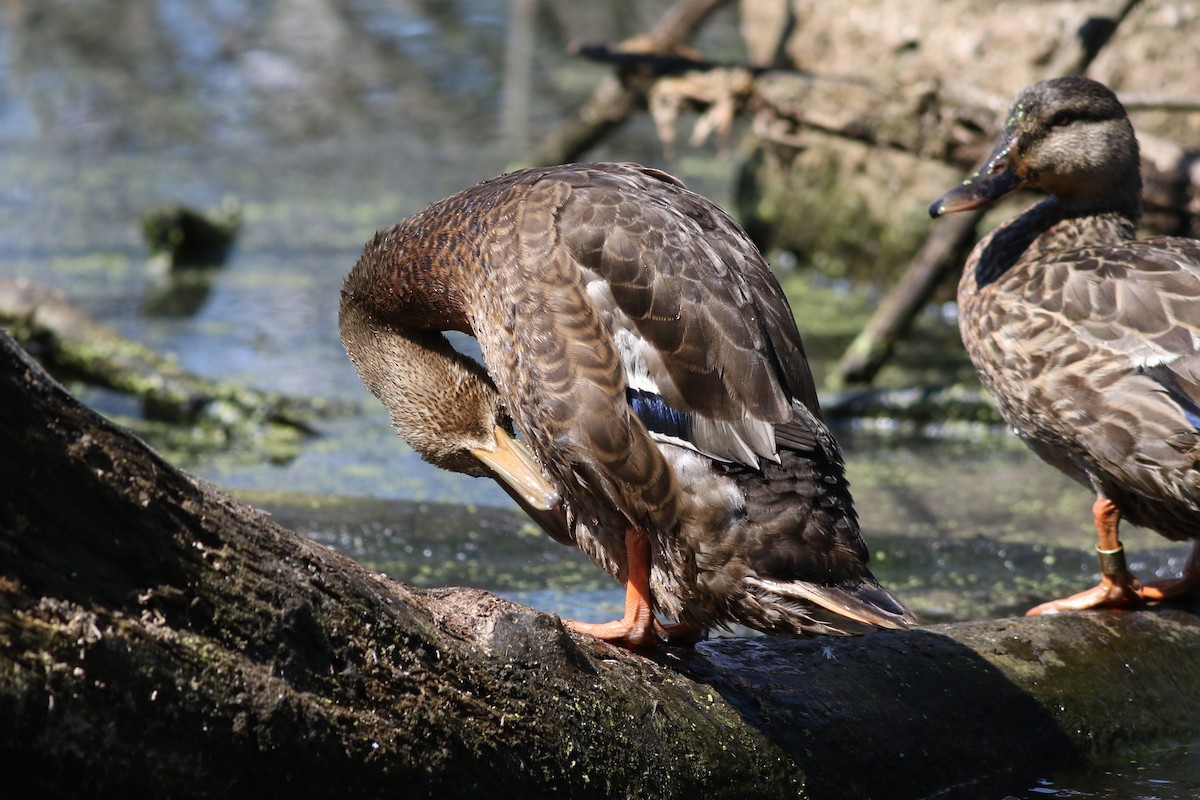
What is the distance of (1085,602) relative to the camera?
3.74 metres

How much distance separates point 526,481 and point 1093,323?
5.45 ft

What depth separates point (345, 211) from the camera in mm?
11133

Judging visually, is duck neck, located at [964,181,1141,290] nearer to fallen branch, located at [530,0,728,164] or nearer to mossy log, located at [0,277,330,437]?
mossy log, located at [0,277,330,437]

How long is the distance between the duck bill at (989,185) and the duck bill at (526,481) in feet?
5.68

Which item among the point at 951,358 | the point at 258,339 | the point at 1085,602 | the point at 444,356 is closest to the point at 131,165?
the point at 258,339

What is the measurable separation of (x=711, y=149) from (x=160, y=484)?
38.9ft

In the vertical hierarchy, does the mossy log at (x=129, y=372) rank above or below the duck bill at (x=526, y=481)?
below

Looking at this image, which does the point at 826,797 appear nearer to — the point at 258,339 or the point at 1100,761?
the point at 1100,761

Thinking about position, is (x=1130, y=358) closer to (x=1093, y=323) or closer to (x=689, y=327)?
(x=1093, y=323)

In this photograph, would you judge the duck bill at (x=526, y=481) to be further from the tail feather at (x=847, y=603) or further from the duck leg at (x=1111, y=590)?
the duck leg at (x=1111, y=590)

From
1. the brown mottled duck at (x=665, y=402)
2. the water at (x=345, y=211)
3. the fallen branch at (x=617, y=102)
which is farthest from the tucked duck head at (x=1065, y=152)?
the fallen branch at (x=617, y=102)

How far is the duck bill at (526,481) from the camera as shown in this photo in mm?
3318

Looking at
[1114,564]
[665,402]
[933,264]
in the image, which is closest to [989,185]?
[1114,564]

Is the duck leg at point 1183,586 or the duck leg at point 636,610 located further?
the duck leg at point 1183,586
